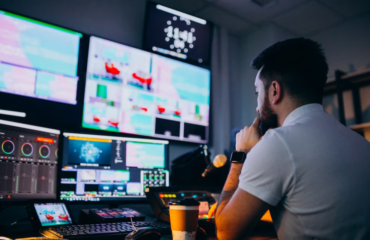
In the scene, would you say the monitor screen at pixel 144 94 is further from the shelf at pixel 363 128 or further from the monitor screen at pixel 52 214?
the shelf at pixel 363 128

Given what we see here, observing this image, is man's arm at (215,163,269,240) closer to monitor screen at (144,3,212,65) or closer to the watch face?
the watch face

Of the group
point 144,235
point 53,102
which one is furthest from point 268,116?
point 53,102

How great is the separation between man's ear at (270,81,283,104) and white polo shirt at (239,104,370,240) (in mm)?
197

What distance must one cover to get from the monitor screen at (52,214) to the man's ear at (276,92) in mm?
941

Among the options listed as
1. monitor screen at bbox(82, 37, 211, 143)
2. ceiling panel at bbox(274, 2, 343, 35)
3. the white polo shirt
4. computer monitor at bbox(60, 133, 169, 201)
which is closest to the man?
the white polo shirt

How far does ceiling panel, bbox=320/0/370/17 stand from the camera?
2.84 metres

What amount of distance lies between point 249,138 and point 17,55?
1.43 m

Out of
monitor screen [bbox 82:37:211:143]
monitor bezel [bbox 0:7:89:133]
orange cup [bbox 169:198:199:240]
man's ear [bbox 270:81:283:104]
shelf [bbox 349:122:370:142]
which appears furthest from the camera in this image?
shelf [bbox 349:122:370:142]

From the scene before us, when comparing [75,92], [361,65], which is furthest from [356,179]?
[361,65]

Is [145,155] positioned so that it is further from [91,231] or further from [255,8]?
[255,8]

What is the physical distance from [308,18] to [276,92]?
238 centimetres

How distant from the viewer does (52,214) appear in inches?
49.3

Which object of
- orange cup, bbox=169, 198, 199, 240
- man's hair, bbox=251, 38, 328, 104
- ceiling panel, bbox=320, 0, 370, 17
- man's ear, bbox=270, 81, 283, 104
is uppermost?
ceiling panel, bbox=320, 0, 370, 17

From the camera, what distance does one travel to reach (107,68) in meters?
2.13
